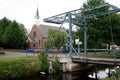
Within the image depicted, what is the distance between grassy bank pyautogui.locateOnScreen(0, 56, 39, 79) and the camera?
19594mm

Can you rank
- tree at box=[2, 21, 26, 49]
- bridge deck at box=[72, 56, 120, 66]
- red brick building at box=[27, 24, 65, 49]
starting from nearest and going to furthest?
bridge deck at box=[72, 56, 120, 66] < tree at box=[2, 21, 26, 49] < red brick building at box=[27, 24, 65, 49]

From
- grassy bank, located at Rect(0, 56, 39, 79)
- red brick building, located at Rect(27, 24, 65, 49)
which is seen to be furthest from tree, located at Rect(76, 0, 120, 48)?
red brick building, located at Rect(27, 24, 65, 49)

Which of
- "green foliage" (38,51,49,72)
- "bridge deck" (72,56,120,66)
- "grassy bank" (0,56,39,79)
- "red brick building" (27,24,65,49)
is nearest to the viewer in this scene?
"grassy bank" (0,56,39,79)

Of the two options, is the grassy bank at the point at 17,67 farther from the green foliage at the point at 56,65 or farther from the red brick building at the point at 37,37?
the red brick building at the point at 37,37

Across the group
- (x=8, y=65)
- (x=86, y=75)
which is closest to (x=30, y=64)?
(x=8, y=65)

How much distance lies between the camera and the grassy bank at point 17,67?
19.6m

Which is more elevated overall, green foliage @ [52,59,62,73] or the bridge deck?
the bridge deck

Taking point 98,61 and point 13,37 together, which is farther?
point 13,37

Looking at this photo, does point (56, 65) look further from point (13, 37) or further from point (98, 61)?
point (13, 37)

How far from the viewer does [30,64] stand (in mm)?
22141

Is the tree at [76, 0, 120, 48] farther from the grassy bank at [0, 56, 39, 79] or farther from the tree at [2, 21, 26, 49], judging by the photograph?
the tree at [2, 21, 26, 49]

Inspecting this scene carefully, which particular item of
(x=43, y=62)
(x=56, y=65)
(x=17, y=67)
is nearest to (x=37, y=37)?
(x=56, y=65)

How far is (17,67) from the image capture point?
20.6 meters

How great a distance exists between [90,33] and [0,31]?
27.2 meters
